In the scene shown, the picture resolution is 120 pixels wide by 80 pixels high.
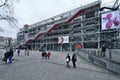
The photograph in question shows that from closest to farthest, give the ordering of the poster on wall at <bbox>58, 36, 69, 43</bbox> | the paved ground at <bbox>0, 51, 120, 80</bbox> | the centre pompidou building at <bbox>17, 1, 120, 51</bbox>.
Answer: the paved ground at <bbox>0, 51, 120, 80</bbox>, the centre pompidou building at <bbox>17, 1, 120, 51</bbox>, the poster on wall at <bbox>58, 36, 69, 43</bbox>

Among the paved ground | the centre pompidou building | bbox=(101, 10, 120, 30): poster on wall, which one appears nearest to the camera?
the paved ground

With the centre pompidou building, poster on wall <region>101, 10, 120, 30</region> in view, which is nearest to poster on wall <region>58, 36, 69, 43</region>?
the centre pompidou building

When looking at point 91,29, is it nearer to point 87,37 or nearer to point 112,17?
point 87,37

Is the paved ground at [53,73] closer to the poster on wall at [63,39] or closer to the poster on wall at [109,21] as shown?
the poster on wall at [109,21]

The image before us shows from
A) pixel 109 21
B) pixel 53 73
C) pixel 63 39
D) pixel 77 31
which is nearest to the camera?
pixel 53 73

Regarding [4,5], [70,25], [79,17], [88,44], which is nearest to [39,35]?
[70,25]

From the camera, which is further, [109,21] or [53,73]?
[109,21]

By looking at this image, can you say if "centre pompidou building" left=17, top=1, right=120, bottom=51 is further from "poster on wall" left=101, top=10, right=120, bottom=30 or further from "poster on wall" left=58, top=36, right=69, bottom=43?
"poster on wall" left=101, top=10, right=120, bottom=30

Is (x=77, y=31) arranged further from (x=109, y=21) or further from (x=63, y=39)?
(x=109, y=21)

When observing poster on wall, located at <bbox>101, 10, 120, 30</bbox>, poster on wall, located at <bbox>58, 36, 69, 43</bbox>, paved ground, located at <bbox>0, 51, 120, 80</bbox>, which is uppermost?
poster on wall, located at <bbox>101, 10, 120, 30</bbox>

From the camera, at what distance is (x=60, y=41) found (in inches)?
2176

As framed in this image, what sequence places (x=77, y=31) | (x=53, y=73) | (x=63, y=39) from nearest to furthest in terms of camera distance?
(x=53, y=73), (x=77, y=31), (x=63, y=39)

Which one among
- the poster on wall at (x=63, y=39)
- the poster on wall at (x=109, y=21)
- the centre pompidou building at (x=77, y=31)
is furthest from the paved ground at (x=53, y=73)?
the poster on wall at (x=63, y=39)

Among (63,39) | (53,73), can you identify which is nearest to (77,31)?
(63,39)
